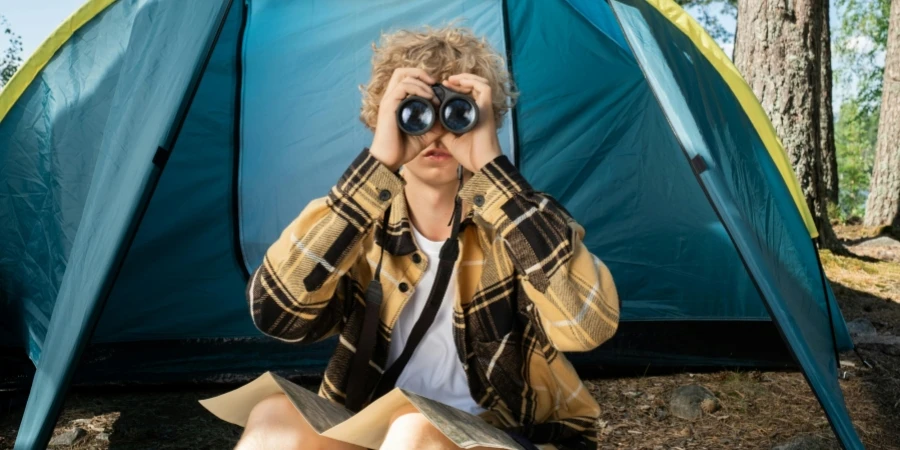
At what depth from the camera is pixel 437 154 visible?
1489mm

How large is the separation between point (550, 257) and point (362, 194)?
1.08 feet

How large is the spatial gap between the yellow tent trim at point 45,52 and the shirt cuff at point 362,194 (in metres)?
1.24

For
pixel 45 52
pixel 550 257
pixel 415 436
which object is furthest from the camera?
pixel 45 52

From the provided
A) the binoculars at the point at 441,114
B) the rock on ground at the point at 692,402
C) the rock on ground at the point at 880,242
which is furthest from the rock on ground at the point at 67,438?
the rock on ground at the point at 880,242

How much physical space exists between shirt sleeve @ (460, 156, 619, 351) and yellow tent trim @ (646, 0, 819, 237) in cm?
91

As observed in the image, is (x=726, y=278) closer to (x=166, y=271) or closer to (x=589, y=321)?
(x=589, y=321)

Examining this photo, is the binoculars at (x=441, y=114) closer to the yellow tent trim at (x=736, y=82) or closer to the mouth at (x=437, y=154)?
the mouth at (x=437, y=154)

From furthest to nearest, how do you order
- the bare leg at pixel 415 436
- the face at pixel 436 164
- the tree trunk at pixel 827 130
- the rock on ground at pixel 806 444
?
the tree trunk at pixel 827 130 → the rock on ground at pixel 806 444 → the face at pixel 436 164 → the bare leg at pixel 415 436

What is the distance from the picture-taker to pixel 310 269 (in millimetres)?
1384

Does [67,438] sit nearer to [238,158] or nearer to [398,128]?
[238,158]

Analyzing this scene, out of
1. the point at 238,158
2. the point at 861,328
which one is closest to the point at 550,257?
the point at 238,158

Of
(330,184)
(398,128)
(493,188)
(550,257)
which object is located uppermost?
(398,128)

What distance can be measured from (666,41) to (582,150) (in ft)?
3.14

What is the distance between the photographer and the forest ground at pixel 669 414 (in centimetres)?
235
